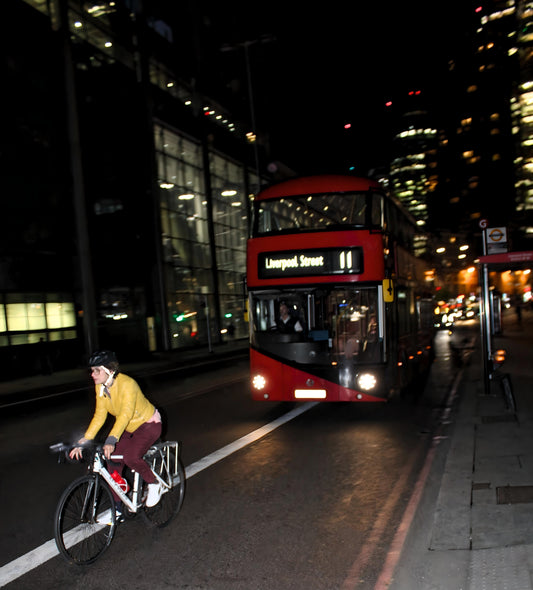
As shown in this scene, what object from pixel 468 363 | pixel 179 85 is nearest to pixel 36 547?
pixel 468 363

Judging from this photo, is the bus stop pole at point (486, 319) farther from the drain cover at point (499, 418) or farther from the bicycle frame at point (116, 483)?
the bicycle frame at point (116, 483)

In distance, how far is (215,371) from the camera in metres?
19.1

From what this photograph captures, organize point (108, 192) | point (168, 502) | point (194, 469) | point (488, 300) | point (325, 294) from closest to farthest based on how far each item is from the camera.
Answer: point (168, 502)
point (194, 469)
point (325, 294)
point (488, 300)
point (108, 192)

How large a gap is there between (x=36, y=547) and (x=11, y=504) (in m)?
1.38

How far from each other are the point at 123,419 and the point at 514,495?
357 centimetres

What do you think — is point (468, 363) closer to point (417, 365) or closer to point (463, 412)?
point (417, 365)

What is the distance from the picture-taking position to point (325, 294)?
31.9 feet

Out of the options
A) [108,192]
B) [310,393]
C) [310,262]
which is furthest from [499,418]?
[108,192]

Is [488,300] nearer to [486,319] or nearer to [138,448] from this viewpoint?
[486,319]

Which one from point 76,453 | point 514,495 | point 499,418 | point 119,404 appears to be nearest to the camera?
point 76,453

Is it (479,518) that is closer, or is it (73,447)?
(73,447)

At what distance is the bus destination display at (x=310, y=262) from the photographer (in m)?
9.52

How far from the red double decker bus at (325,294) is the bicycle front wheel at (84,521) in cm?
560

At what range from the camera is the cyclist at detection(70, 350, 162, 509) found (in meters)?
4.46
